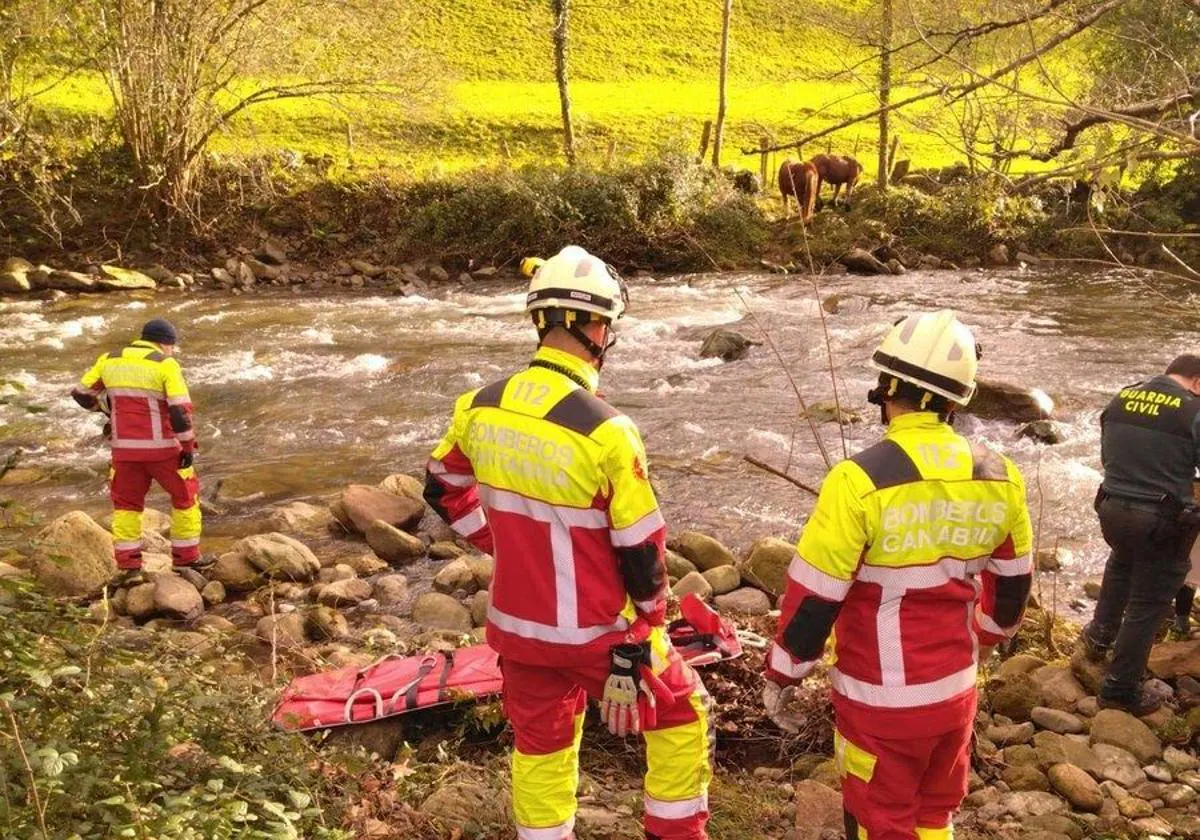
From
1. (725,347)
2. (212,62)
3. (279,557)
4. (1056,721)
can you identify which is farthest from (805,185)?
(1056,721)

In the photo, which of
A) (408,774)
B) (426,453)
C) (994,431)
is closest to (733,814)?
(408,774)

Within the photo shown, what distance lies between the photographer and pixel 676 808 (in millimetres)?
3516

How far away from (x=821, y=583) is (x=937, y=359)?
0.80 m

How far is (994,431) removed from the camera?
35.1 ft

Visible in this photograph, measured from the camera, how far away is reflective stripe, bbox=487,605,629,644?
3.42 m

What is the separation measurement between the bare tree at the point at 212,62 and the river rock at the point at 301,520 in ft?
43.2

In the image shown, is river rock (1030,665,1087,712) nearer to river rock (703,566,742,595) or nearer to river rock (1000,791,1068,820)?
river rock (1000,791,1068,820)

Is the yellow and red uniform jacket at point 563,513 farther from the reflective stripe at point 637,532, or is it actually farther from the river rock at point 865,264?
the river rock at point 865,264

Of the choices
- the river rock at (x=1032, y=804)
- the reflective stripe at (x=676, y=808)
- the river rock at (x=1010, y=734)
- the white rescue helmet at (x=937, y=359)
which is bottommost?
the river rock at (x=1010, y=734)

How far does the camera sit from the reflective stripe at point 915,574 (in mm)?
Answer: 3160

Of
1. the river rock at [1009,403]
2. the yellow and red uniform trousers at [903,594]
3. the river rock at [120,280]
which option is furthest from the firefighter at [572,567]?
the river rock at [120,280]

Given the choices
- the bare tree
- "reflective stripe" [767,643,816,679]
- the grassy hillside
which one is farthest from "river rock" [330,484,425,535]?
the bare tree

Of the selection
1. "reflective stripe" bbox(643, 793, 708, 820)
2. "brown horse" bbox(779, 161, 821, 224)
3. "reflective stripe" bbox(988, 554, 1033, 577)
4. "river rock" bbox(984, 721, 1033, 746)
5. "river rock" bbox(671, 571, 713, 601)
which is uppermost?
"brown horse" bbox(779, 161, 821, 224)

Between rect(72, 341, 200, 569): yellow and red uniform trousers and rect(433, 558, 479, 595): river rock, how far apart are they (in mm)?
1974
